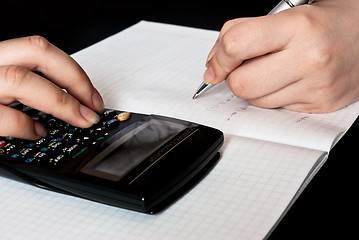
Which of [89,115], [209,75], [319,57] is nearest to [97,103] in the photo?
[89,115]

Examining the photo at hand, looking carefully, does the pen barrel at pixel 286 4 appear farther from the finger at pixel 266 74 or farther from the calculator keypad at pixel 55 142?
the calculator keypad at pixel 55 142

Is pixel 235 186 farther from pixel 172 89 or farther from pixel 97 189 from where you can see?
pixel 172 89

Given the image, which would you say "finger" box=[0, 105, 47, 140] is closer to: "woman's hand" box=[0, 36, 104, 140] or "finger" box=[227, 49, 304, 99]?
"woman's hand" box=[0, 36, 104, 140]

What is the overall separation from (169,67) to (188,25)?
21 centimetres

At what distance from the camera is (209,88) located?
63cm

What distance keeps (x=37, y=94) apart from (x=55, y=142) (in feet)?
0.19

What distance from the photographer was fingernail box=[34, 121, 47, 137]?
49 centimetres

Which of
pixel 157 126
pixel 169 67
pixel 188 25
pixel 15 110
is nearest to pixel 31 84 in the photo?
pixel 15 110

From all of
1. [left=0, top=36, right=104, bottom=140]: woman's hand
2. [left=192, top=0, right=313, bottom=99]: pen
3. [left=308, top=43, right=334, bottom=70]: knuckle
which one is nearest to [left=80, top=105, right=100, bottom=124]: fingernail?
[left=0, top=36, right=104, bottom=140]: woman's hand

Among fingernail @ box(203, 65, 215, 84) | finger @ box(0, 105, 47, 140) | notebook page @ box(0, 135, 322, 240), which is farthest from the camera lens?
fingernail @ box(203, 65, 215, 84)

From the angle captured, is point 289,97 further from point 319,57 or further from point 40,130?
point 40,130

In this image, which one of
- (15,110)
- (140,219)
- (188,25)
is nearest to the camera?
(140,219)

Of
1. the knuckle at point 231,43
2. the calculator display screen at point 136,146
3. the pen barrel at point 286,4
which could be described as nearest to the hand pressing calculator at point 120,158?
the calculator display screen at point 136,146

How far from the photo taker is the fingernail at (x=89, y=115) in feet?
1.68
